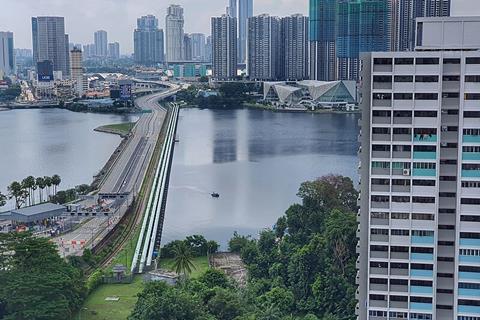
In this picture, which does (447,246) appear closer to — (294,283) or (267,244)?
(294,283)

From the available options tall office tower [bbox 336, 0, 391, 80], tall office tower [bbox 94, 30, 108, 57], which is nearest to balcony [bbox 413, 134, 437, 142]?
tall office tower [bbox 336, 0, 391, 80]

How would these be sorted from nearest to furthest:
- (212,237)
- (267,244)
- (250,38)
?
(267,244) < (212,237) < (250,38)

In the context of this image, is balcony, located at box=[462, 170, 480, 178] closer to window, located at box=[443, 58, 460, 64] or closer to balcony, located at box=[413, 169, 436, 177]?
balcony, located at box=[413, 169, 436, 177]

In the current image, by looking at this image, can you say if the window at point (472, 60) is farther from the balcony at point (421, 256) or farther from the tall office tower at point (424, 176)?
the balcony at point (421, 256)

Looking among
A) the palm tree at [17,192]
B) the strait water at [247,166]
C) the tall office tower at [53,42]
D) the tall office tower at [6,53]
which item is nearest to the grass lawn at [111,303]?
the strait water at [247,166]

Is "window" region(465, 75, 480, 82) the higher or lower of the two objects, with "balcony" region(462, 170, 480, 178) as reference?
higher

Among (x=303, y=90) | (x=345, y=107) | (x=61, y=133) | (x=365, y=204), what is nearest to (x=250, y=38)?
(x=303, y=90)
